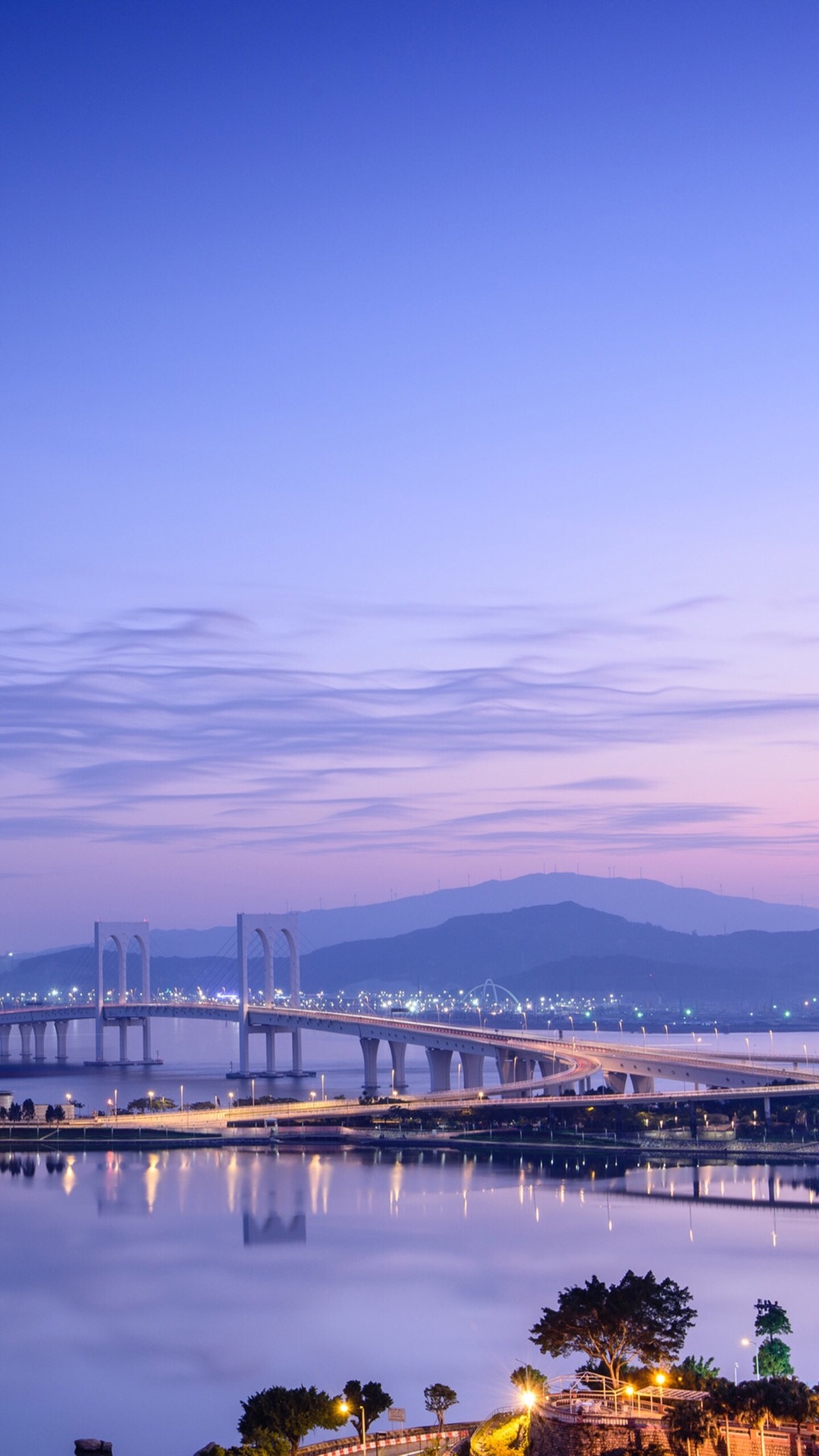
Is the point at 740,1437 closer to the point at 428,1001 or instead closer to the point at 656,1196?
the point at 656,1196

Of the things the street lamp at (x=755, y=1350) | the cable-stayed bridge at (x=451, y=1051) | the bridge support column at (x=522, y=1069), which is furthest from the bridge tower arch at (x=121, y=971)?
the street lamp at (x=755, y=1350)

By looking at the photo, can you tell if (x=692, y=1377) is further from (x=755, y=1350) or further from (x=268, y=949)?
(x=268, y=949)

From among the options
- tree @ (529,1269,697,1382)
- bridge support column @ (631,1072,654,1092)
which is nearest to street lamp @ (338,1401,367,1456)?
tree @ (529,1269,697,1382)

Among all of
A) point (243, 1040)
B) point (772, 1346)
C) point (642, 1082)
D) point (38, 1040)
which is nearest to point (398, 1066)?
point (243, 1040)

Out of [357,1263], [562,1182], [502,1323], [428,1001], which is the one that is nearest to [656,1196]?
[562,1182]

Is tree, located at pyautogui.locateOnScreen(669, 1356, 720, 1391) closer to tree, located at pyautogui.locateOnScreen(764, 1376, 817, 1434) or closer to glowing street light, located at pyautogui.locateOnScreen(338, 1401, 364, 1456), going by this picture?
tree, located at pyautogui.locateOnScreen(764, 1376, 817, 1434)

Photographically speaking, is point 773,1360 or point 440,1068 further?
point 440,1068
